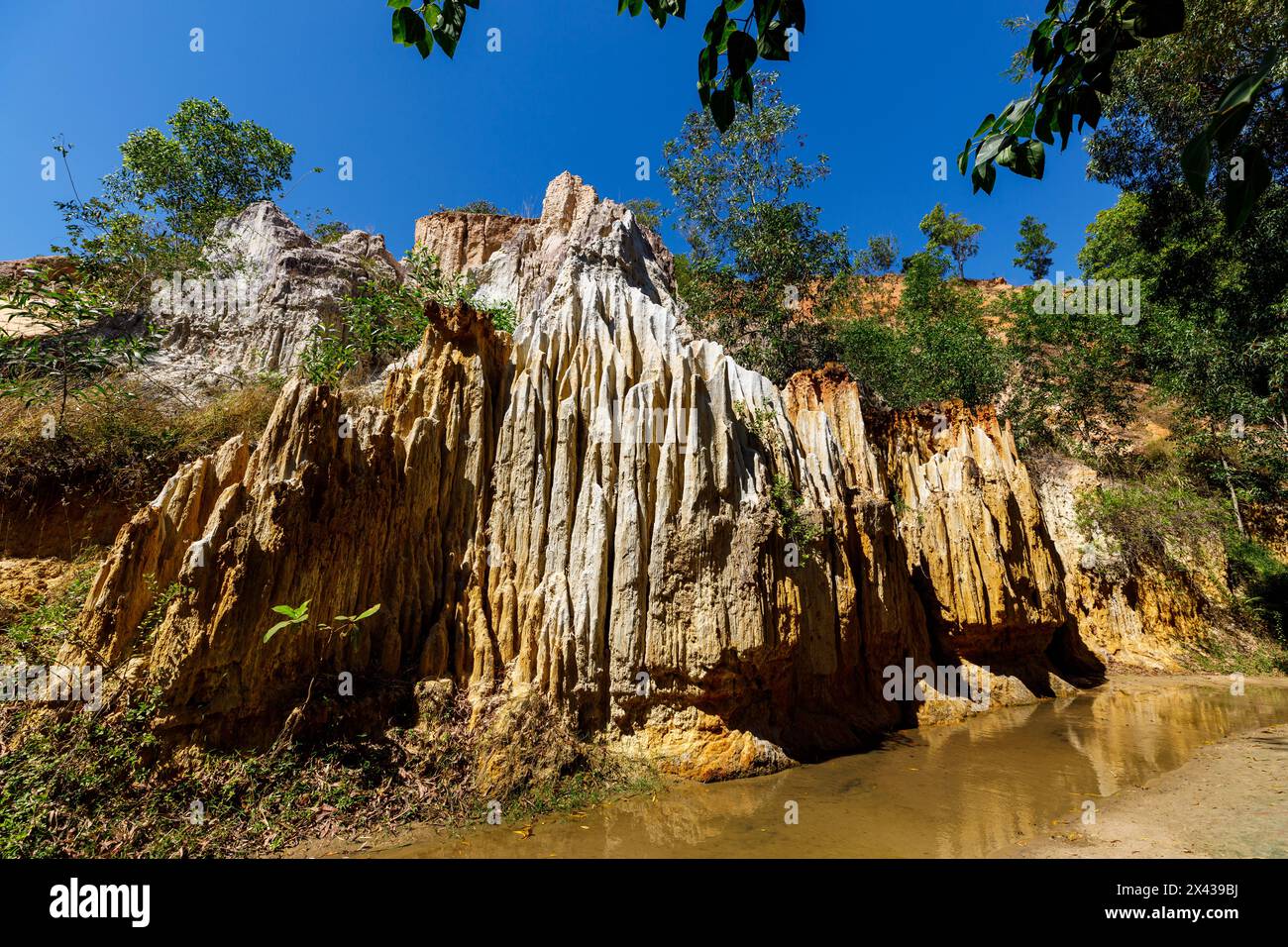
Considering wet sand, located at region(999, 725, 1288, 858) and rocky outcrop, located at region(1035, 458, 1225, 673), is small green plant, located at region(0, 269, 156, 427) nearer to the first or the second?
wet sand, located at region(999, 725, 1288, 858)

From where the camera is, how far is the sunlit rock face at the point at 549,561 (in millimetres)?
6043

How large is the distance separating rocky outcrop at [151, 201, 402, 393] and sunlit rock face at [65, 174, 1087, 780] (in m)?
6.11

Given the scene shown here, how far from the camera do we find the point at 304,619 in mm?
6191

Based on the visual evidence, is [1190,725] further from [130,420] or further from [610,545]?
[130,420]

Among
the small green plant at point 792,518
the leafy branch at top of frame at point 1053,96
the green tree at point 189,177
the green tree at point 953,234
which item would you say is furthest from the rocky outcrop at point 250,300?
the green tree at point 953,234

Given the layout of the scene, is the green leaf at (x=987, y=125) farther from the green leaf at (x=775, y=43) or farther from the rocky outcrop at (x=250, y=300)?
the rocky outcrop at (x=250, y=300)

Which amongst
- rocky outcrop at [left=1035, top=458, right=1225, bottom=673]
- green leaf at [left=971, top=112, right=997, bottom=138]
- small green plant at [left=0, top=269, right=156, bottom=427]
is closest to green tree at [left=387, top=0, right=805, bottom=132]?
green leaf at [left=971, top=112, right=997, bottom=138]

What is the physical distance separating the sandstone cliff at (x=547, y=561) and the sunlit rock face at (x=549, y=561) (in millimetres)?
Result: 28

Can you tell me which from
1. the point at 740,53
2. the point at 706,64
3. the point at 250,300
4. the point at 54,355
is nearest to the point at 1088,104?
the point at 740,53

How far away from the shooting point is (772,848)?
Answer: 550 cm

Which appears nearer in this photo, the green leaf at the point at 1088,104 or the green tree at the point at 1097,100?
the green tree at the point at 1097,100

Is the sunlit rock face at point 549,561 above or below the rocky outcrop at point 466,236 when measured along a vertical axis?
below
